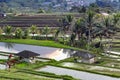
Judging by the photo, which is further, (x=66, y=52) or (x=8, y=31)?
(x=8, y=31)

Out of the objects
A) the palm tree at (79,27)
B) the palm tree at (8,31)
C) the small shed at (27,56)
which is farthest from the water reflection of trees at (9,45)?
the small shed at (27,56)

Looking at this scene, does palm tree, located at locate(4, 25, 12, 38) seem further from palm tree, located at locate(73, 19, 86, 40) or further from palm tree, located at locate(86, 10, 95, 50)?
palm tree, located at locate(86, 10, 95, 50)

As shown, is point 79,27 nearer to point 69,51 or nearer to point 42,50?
point 69,51

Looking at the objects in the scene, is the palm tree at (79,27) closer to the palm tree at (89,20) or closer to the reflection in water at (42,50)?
the palm tree at (89,20)

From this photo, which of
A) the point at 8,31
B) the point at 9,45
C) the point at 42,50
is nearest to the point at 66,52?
the point at 42,50

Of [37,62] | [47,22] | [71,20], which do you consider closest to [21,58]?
[37,62]

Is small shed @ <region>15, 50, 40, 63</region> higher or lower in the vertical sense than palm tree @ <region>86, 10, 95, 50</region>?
lower

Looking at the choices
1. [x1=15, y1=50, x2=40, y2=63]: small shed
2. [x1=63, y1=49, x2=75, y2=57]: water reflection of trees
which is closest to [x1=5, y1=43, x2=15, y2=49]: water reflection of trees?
[x1=63, y1=49, x2=75, y2=57]: water reflection of trees

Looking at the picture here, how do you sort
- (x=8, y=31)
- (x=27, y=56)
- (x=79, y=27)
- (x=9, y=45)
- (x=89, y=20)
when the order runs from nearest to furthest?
(x=27, y=56) < (x=89, y=20) < (x=9, y=45) < (x=79, y=27) < (x=8, y=31)

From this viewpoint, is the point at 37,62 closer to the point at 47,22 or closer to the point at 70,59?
the point at 70,59

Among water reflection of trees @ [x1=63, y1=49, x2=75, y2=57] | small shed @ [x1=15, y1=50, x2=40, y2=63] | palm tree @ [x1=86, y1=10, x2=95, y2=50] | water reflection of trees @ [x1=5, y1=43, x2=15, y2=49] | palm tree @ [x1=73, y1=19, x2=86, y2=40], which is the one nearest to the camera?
small shed @ [x1=15, y1=50, x2=40, y2=63]

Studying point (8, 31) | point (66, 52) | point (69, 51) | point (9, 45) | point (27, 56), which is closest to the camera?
point (27, 56)
